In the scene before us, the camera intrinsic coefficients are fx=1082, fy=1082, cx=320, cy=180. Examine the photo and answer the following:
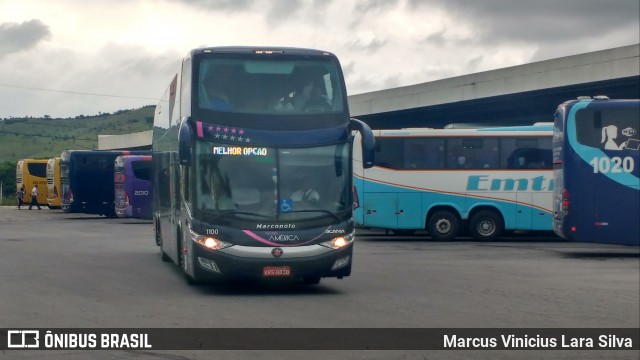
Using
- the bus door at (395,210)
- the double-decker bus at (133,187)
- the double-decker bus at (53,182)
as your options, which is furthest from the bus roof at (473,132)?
the double-decker bus at (53,182)

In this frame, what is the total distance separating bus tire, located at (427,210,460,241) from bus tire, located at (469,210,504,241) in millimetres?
517

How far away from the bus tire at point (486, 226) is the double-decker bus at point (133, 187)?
56.5 ft

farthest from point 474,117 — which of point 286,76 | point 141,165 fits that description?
point 286,76

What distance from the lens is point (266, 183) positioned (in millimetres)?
15547

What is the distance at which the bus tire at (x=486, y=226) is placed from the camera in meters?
29.3

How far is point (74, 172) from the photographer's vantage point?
158 feet

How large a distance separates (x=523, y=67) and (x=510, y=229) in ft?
27.8

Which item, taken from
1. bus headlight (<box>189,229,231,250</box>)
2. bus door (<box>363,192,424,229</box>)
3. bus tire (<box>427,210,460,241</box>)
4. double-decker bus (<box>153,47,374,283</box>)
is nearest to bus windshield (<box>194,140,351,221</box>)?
double-decker bus (<box>153,47,374,283</box>)

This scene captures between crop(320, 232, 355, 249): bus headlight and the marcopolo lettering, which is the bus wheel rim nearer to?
the marcopolo lettering

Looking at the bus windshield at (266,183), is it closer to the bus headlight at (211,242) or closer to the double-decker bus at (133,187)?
the bus headlight at (211,242)

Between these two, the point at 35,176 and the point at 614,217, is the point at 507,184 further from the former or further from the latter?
the point at 35,176

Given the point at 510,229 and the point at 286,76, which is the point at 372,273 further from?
the point at 510,229

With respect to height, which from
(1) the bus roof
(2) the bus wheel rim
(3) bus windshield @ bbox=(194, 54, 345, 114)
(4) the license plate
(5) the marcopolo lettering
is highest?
(3) bus windshield @ bbox=(194, 54, 345, 114)

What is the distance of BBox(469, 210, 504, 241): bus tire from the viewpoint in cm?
2930
